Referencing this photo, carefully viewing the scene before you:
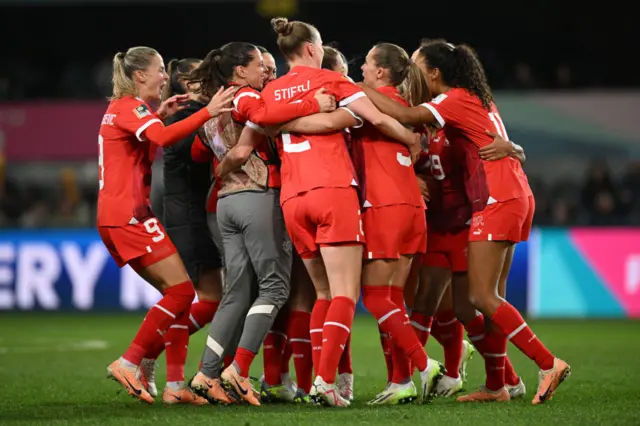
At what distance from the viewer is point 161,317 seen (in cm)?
636

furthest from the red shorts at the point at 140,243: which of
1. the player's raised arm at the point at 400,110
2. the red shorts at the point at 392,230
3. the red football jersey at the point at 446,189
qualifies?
the red football jersey at the point at 446,189

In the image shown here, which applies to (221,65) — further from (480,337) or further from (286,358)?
(480,337)

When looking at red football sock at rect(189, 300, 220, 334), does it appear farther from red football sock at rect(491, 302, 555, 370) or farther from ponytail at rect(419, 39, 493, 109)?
ponytail at rect(419, 39, 493, 109)

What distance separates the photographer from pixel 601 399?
6328 mm

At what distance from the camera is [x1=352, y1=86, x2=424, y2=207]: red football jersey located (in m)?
6.12

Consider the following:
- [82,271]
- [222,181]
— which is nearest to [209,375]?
[222,181]

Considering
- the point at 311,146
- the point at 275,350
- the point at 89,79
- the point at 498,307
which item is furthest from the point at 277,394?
the point at 89,79

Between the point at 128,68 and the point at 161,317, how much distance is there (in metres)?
1.60

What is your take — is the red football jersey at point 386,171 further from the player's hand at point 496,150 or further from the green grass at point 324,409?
the green grass at point 324,409

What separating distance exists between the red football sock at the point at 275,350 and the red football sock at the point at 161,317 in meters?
0.64

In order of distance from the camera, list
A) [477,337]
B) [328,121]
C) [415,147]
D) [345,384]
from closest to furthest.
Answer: [328,121], [415,147], [345,384], [477,337]

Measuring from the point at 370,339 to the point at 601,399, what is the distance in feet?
18.0

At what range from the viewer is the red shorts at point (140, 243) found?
6.33 m

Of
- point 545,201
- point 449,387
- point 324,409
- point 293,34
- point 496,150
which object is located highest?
point 293,34
